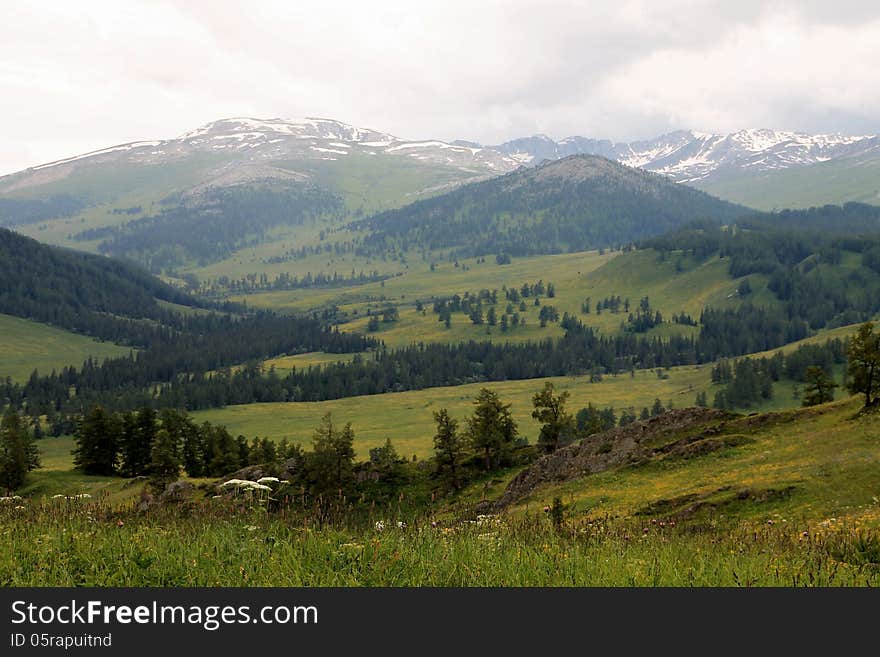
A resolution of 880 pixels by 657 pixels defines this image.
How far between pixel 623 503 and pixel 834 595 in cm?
3574

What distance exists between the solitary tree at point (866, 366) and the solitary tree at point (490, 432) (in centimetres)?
3305

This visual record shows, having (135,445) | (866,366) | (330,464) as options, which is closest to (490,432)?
(330,464)

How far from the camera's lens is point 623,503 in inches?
1620

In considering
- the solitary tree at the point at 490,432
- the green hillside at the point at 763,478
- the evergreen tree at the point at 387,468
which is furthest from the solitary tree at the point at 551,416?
the evergreen tree at the point at 387,468

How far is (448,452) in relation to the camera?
65.1m

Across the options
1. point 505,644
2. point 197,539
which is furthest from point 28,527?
point 505,644

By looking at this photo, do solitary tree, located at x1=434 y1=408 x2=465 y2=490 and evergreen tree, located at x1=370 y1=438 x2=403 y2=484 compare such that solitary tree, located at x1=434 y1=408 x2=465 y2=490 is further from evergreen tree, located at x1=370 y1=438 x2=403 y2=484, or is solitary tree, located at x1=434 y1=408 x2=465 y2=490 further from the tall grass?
the tall grass

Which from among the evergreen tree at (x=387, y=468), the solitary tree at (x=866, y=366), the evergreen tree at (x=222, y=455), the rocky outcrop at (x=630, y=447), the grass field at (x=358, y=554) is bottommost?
the evergreen tree at (x=222, y=455)

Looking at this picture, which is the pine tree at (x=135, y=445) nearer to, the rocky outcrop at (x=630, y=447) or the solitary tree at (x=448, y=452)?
the solitary tree at (x=448, y=452)

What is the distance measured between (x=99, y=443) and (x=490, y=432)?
6716 centimetres

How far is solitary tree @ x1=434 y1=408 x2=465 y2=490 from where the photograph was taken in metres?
64.1

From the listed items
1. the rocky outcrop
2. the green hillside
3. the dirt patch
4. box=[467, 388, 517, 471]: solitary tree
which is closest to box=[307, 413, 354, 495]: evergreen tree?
box=[467, 388, 517, 471]: solitary tree

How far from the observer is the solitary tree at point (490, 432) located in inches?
2633

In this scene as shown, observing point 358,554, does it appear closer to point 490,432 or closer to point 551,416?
point 490,432
